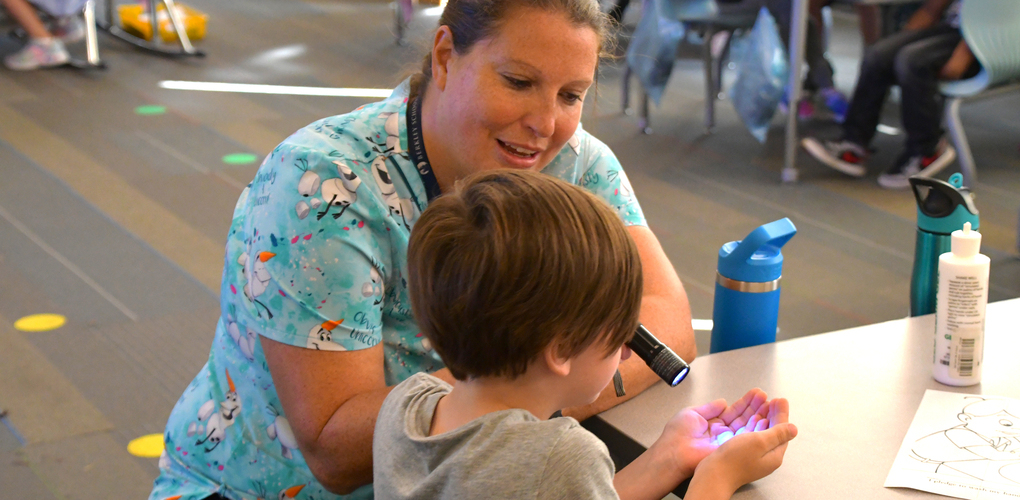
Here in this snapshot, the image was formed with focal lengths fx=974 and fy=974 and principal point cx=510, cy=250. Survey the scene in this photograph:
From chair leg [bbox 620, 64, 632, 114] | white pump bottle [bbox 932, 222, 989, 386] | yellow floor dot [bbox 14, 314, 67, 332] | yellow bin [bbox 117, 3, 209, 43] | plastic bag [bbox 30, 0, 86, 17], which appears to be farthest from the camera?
yellow bin [bbox 117, 3, 209, 43]

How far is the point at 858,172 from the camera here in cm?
382

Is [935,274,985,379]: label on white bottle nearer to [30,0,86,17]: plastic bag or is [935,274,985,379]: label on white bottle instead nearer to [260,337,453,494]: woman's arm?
[260,337,453,494]: woman's arm

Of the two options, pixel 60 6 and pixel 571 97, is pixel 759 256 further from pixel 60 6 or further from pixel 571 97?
pixel 60 6

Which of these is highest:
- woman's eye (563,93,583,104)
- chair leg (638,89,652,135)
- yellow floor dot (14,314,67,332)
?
woman's eye (563,93,583,104)

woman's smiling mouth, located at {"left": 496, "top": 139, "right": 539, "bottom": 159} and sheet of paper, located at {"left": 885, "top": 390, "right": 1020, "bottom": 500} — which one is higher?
woman's smiling mouth, located at {"left": 496, "top": 139, "right": 539, "bottom": 159}

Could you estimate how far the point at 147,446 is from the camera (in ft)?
6.87

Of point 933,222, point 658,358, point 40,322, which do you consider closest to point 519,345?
point 658,358

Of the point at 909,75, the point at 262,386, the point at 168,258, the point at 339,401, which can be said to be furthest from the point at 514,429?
the point at 909,75

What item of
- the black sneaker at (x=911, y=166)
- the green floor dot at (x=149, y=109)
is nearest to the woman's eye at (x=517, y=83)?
the black sneaker at (x=911, y=166)

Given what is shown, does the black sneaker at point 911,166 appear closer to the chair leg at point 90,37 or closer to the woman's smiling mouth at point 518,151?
the woman's smiling mouth at point 518,151

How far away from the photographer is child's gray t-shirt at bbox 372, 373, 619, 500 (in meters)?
0.80

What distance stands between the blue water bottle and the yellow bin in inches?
202

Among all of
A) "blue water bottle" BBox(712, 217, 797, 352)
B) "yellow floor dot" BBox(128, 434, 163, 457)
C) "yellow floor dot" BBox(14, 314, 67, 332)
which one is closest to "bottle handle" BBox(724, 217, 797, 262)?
"blue water bottle" BBox(712, 217, 797, 352)

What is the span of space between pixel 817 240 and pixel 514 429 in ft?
8.60
